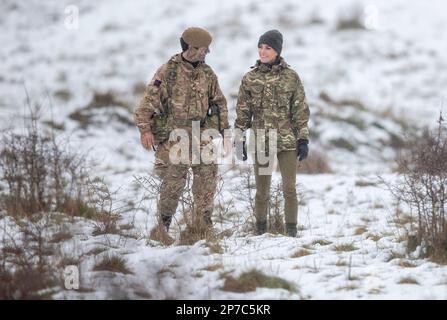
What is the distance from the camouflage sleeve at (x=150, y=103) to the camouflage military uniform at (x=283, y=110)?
0.75m

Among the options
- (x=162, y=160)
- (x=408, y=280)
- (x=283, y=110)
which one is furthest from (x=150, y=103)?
(x=408, y=280)

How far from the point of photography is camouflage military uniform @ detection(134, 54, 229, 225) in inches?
214

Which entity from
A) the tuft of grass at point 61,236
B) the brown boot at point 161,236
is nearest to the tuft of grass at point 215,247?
the brown boot at point 161,236

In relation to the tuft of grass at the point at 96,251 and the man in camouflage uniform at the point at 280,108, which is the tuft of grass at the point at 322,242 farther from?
the tuft of grass at the point at 96,251

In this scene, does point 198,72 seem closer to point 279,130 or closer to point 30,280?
point 279,130

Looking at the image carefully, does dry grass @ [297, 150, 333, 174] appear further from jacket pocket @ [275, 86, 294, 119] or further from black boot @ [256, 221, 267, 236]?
jacket pocket @ [275, 86, 294, 119]

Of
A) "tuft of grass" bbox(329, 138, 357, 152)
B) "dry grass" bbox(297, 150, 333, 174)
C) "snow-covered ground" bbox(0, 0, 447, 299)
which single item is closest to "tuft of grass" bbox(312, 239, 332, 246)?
"snow-covered ground" bbox(0, 0, 447, 299)

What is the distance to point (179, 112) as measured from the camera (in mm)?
5488

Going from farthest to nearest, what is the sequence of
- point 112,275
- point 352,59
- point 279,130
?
point 352,59
point 279,130
point 112,275

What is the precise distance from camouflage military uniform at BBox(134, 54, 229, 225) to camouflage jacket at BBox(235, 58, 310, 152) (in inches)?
17.5
